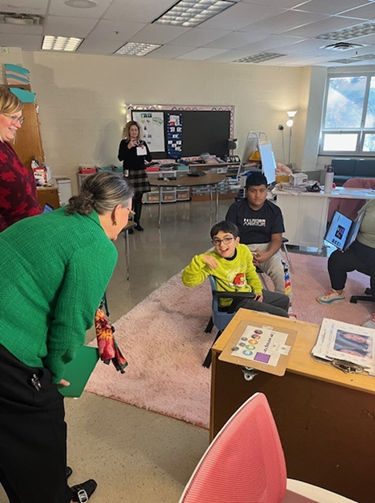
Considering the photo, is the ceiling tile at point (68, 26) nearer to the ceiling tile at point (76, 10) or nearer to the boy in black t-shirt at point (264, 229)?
the ceiling tile at point (76, 10)

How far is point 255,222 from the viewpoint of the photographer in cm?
293

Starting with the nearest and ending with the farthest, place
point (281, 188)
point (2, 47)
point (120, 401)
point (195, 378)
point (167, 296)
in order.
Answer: point (120, 401), point (195, 378), point (167, 296), point (281, 188), point (2, 47)

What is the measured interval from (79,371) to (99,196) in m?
0.67

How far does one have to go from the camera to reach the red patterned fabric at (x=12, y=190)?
1840mm

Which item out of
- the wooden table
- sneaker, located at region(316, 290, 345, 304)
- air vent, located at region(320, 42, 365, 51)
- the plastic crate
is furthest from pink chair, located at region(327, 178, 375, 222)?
the plastic crate

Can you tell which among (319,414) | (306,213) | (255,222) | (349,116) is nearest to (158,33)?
(306,213)

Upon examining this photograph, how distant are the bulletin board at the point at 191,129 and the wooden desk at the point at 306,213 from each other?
3261mm

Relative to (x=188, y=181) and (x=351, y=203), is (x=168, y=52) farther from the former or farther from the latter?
(x=351, y=203)

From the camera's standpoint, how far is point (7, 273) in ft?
3.31

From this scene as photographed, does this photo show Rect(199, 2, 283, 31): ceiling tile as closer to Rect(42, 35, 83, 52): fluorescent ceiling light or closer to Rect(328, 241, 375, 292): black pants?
Rect(42, 35, 83, 52): fluorescent ceiling light

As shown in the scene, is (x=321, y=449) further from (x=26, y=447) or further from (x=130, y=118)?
(x=130, y=118)

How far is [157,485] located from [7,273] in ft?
3.90

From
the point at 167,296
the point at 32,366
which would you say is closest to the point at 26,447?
the point at 32,366

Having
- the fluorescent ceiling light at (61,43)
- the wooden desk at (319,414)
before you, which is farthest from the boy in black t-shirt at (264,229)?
the fluorescent ceiling light at (61,43)
